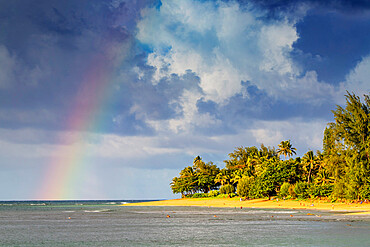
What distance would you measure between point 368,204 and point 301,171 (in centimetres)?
4395

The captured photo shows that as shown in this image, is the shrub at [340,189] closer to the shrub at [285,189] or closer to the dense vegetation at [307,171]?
the dense vegetation at [307,171]

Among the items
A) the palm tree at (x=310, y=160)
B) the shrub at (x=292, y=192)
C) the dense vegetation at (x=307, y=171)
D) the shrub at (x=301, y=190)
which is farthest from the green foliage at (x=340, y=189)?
the palm tree at (x=310, y=160)

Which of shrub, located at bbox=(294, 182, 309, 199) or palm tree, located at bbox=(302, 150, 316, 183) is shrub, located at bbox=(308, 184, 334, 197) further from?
palm tree, located at bbox=(302, 150, 316, 183)

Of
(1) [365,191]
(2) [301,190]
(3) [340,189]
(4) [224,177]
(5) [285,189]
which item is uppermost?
(4) [224,177]

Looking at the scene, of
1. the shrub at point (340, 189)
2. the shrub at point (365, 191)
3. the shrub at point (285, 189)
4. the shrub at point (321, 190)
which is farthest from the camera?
the shrub at point (285, 189)

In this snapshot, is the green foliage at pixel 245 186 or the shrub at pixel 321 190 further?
the green foliage at pixel 245 186

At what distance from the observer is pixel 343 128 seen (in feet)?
265

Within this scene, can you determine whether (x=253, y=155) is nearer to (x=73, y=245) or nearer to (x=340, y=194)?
(x=340, y=194)

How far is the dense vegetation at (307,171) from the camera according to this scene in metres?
78.7

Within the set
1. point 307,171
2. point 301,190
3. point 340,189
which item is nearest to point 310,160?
point 307,171

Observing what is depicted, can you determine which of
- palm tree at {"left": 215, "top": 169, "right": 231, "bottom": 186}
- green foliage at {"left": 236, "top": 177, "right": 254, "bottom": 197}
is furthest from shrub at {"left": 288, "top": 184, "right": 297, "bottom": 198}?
palm tree at {"left": 215, "top": 169, "right": 231, "bottom": 186}

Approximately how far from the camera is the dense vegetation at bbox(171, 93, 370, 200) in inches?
3098

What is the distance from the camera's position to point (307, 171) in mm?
121562

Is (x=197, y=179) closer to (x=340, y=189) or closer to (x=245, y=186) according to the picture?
(x=245, y=186)
